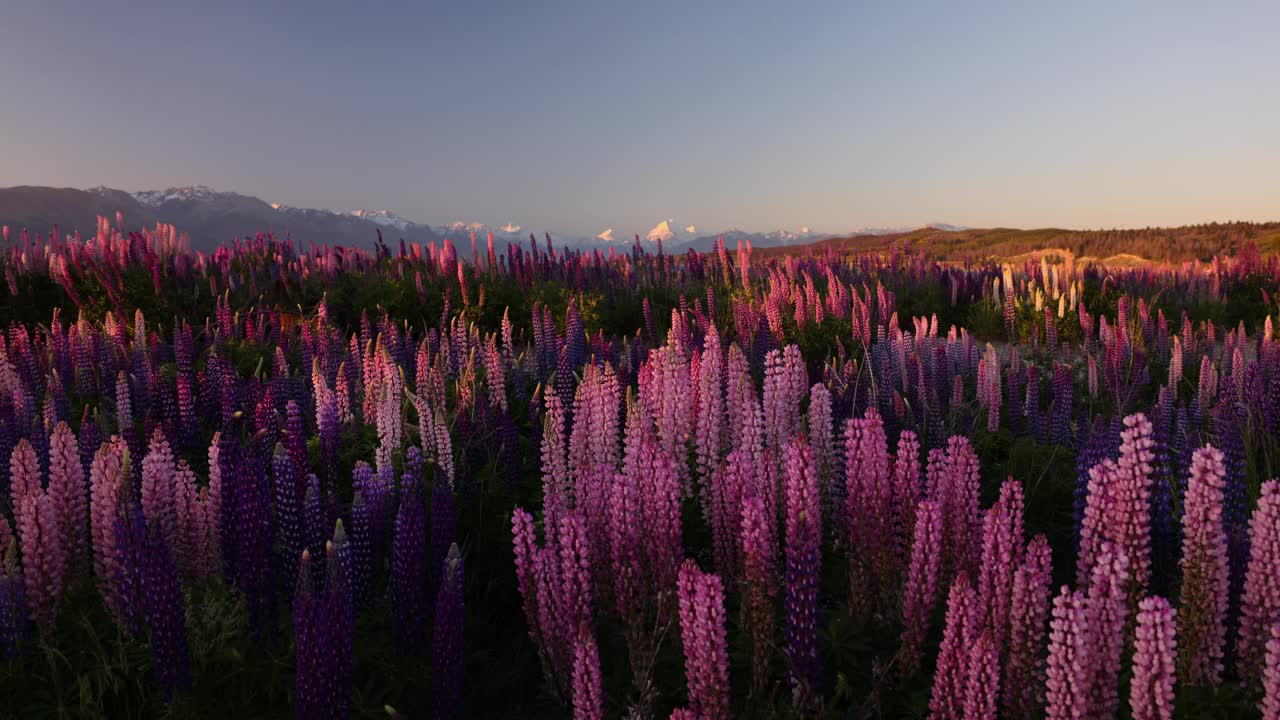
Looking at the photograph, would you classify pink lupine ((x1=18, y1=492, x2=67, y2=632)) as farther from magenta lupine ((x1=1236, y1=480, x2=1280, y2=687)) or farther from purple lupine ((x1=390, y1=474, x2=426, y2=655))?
magenta lupine ((x1=1236, y1=480, x2=1280, y2=687))

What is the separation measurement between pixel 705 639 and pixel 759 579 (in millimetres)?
482

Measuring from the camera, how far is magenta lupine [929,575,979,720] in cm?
208

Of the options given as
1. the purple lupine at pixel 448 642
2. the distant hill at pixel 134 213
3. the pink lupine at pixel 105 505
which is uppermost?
the distant hill at pixel 134 213

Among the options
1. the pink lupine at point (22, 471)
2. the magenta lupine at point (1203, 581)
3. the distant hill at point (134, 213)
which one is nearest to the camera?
the magenta lupine at point (1203, 581)

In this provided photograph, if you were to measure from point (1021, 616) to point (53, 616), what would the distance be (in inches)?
135

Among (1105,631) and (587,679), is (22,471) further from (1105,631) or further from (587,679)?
(1105,631)

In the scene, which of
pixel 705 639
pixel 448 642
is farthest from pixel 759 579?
pixel 448 642

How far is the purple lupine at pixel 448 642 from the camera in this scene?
2486 mm

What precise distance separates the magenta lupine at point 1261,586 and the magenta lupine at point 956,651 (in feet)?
2.93

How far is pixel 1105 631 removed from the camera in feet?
6.49

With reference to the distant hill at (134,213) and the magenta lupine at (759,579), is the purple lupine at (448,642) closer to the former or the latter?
the magenta lupine at (759,579)

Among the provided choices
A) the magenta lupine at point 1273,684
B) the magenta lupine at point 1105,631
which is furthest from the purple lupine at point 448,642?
the magenta lupine at point 1273,684

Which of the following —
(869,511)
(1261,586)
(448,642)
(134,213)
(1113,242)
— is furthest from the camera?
(134,213)

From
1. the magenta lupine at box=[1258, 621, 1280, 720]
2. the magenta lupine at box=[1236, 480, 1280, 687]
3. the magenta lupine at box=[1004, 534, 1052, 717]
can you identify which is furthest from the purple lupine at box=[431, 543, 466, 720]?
the magenta lupine at box=[1236, 480, 1280, 687]
